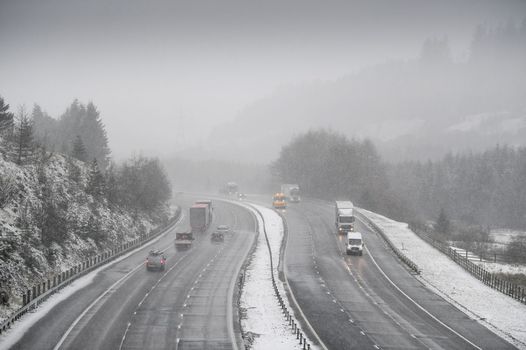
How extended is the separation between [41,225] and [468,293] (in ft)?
139

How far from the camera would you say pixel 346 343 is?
31594 mm

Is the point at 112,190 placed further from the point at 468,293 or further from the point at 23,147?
the point at 468,293

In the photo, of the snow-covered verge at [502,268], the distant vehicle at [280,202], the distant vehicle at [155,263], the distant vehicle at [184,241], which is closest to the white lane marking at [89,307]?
the distant vehicle at [155,263]

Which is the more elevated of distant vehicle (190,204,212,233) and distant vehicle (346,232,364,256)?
distant vehicle (190,204,212,233)

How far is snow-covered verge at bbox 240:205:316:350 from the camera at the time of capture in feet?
104

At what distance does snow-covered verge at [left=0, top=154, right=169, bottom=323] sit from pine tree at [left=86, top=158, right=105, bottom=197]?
0.85m

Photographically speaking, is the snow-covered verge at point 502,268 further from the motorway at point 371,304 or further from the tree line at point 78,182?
the tree line at point 78,182

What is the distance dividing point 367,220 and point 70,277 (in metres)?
54.3

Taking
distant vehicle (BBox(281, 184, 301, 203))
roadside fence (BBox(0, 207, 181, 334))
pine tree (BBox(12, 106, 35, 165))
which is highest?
pine tree (BBox(12, 106, 35, 165))

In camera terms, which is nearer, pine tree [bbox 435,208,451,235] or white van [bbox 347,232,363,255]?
white van [bbox 347,232,363,255]

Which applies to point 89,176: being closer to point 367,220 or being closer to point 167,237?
point 167,237

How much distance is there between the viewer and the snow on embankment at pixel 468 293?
122ft

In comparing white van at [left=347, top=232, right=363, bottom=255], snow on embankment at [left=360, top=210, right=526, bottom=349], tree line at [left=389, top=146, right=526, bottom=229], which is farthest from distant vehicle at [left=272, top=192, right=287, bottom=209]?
white van at [left=347, top=232, right=363, bottom=255]

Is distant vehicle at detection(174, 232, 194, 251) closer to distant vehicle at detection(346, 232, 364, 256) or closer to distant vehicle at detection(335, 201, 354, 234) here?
distant vehicle at detection(346, 232, 364, 256)
